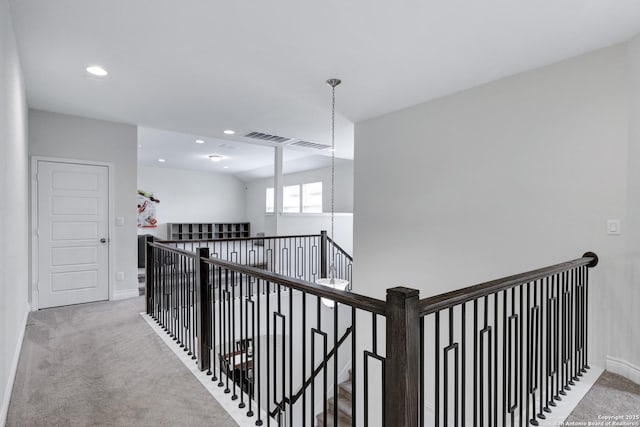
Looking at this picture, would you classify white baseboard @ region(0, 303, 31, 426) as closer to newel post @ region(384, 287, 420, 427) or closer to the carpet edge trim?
the carpet edge trim

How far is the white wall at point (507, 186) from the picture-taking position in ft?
8.68

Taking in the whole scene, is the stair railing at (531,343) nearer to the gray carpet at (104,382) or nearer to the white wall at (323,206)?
the gray carpet at (104,382)

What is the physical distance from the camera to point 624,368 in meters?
2.53

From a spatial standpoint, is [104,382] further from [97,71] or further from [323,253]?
[323,253]

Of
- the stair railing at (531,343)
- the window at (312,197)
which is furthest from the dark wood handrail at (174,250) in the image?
the window at (312,197)

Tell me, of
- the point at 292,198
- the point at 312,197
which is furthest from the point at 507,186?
the point at 292,198

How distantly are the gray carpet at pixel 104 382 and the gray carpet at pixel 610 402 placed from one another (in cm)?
206

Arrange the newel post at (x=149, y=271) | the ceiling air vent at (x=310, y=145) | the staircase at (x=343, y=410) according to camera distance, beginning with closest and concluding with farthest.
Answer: the newel post at (x=149, y=271) → the staircase at (x=343, y=410) → the ceiling air vent at (x=310, y=145)

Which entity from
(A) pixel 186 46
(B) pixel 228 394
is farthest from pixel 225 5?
(B) pixel 228 394

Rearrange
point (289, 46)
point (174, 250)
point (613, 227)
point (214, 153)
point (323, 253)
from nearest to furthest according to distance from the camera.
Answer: point (613, 227), point (289, 46), point (174, 250), point (323, 253), point (214, 153)

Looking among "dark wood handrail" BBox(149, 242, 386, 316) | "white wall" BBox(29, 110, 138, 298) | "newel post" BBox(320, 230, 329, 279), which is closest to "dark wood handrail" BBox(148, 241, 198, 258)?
"dark wood handrail" BBox(149, 242, 386, 316)

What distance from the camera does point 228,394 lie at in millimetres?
2309

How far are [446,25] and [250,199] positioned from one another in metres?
9.93

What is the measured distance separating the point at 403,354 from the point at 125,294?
4.83 metres
